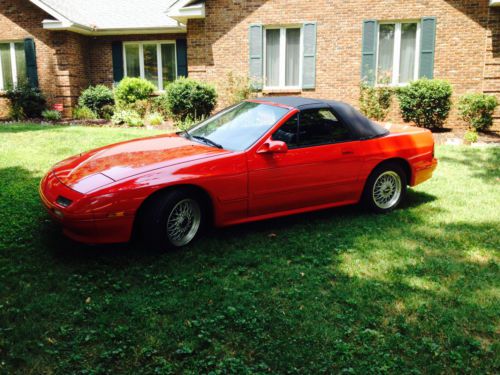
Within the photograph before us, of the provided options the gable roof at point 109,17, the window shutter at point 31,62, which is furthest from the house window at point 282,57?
the window shutter at point 31,62

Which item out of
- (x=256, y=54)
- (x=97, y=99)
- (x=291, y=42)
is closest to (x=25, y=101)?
(x=97, y=99)

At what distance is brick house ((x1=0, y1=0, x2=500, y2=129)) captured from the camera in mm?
14570

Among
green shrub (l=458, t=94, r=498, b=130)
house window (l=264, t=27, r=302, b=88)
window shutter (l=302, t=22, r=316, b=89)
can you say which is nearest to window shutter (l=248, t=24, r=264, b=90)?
house window (l=264, t=27, r=302, b=88)

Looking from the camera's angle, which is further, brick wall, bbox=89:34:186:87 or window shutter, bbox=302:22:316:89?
brick wall, bbox=89:34:186:87

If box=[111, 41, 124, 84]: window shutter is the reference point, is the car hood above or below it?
below

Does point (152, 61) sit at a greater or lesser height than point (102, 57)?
lesser

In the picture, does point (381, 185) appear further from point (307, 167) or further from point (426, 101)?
point (426, 101)

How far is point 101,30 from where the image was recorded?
1747 centimetres

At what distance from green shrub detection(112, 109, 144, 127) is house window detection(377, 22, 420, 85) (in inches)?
294

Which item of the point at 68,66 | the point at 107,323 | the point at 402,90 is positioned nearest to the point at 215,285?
the point at 107,323

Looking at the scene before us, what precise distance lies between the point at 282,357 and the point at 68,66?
15820 millimetres

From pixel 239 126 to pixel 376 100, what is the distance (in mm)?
10005

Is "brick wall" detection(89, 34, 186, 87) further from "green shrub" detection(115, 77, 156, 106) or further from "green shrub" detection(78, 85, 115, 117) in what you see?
"green shrub" detection(115, 77, 156, 106)

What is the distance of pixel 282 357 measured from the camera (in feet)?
11.1
